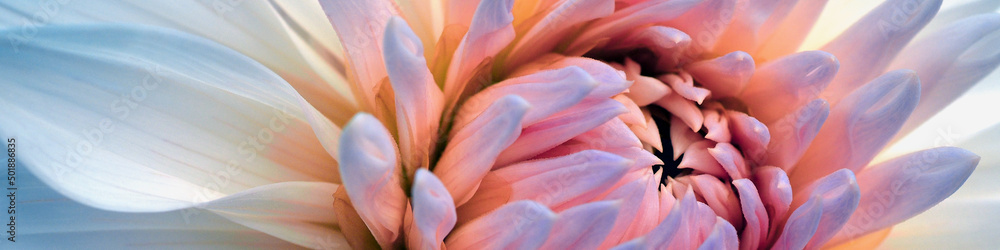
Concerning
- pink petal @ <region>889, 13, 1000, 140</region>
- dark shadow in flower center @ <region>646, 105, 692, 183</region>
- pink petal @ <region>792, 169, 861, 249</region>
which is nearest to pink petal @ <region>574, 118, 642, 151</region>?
dark shadow in flower center @ <region>646, 105, 692, 183</region>

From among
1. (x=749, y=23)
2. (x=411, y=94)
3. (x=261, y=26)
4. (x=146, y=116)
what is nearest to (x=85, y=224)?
(x=146, y=116)

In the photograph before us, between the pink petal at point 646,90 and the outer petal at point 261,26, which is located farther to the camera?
→ the pink petal at point 646,90

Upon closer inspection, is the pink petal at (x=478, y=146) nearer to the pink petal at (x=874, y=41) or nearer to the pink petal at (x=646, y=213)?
the pink petal at (x=646, y=213)

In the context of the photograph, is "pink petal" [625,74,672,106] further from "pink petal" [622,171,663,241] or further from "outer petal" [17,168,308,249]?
"outer petal" [17,168,308,249]

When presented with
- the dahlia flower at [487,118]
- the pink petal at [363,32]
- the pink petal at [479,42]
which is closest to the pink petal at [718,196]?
the dahlia flower at [487,118]

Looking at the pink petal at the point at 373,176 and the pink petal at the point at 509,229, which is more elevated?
the pink petal at the point at 373,176

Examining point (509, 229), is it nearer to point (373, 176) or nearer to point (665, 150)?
point (373, 176)
